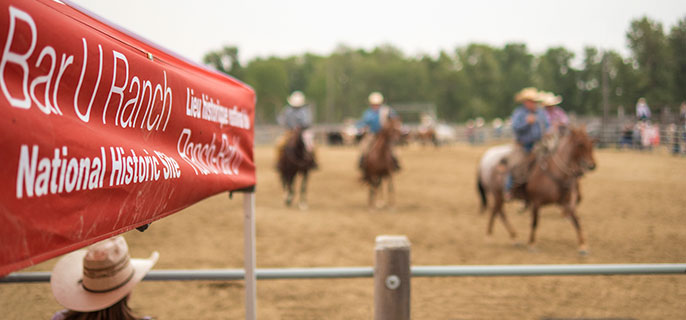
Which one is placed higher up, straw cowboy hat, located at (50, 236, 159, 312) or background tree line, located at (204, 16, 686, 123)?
background tree line, located at (204, 16, 686, 123)

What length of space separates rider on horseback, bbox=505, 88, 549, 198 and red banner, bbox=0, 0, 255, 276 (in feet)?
20.8

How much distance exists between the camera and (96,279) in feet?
7.29

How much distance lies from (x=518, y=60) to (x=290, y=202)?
271ft

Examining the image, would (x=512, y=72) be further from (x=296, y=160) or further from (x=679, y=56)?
(x=296, y=160)

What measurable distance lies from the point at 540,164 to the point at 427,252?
2185 mm

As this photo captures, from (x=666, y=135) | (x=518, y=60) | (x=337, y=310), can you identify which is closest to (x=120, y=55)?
(x=337, y=310)

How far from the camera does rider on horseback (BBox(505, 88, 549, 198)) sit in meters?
7.24

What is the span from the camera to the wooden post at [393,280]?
234 centimetres

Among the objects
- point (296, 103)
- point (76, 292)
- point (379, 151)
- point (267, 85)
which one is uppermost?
point (267, 85)

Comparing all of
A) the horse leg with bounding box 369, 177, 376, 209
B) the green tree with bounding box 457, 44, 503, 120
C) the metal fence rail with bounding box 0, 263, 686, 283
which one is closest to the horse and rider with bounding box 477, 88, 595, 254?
the horse leg with bounding box 369, 177, 376, 209

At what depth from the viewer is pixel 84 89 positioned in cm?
121

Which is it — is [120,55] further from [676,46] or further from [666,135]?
[676,46]

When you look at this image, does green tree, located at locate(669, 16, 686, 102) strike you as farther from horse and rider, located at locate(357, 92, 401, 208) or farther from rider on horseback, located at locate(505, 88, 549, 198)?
rider on horseback, located at locate(505, 88, 549, 198)

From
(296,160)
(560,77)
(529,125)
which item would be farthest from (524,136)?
(560,77)
